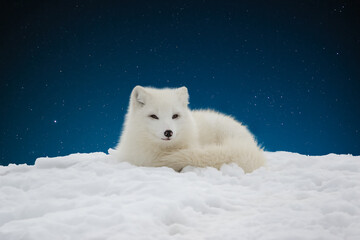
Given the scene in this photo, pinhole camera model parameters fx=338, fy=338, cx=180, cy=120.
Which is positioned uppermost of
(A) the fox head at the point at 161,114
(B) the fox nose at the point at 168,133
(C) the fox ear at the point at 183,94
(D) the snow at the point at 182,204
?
(C) the fox ear at the point at 183,94

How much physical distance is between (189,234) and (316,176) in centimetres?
188

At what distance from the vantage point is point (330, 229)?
81.7 inches

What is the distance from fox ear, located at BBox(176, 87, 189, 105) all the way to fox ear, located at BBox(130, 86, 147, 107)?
492 millimetres

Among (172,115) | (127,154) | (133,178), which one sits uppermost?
(172,115)

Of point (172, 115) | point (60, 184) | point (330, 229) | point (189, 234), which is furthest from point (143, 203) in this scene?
point (172, 115)

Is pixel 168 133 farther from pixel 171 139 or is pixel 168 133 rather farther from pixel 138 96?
pixel 138 96

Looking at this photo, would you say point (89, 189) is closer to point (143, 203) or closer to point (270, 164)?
point (143, 203)

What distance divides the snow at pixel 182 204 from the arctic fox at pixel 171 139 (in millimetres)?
174

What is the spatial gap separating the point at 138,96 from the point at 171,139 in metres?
0.79

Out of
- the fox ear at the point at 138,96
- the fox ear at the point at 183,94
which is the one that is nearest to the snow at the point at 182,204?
the fox ear at the point at 138,96

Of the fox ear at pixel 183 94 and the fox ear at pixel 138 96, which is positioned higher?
the fox ear at pixel 183 94

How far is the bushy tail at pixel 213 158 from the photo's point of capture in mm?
3943

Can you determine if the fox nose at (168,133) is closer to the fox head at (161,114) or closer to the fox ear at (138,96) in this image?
the fox head at (161,114)

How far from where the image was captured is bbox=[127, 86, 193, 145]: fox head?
4133 mm
